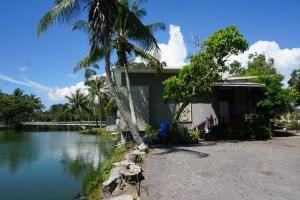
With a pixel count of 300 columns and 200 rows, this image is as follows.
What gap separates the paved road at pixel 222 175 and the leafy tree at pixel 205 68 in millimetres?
4083

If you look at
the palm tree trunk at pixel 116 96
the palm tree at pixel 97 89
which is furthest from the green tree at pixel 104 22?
the palm tree at pixel 97 89

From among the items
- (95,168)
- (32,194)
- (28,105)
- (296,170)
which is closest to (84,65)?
(95,168)

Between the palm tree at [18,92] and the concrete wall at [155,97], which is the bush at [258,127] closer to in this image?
the concrete wall at [155,97]

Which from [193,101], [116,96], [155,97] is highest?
[155,97]

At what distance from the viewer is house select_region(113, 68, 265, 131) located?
18.2 metres

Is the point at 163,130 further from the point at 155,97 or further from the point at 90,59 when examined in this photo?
the point at 90,59

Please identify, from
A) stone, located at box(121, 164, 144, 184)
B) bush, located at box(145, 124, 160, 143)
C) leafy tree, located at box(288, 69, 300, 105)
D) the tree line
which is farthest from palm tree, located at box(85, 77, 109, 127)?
stone, located at box(121, 164, 144, 184)

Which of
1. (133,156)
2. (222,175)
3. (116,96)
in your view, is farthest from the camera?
(116,96)

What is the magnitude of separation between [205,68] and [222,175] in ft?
30.6

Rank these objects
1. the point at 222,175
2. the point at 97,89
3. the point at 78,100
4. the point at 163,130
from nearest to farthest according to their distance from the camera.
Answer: the point at 222,175 < the point at 163,130 < the point at 97,89 < the point at 78,100

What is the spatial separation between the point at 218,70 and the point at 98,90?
1135 inches

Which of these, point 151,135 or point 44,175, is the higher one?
point 151,135

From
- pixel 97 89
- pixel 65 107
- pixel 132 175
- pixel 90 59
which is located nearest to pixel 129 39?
pixel 90 59

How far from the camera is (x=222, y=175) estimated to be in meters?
8.95
